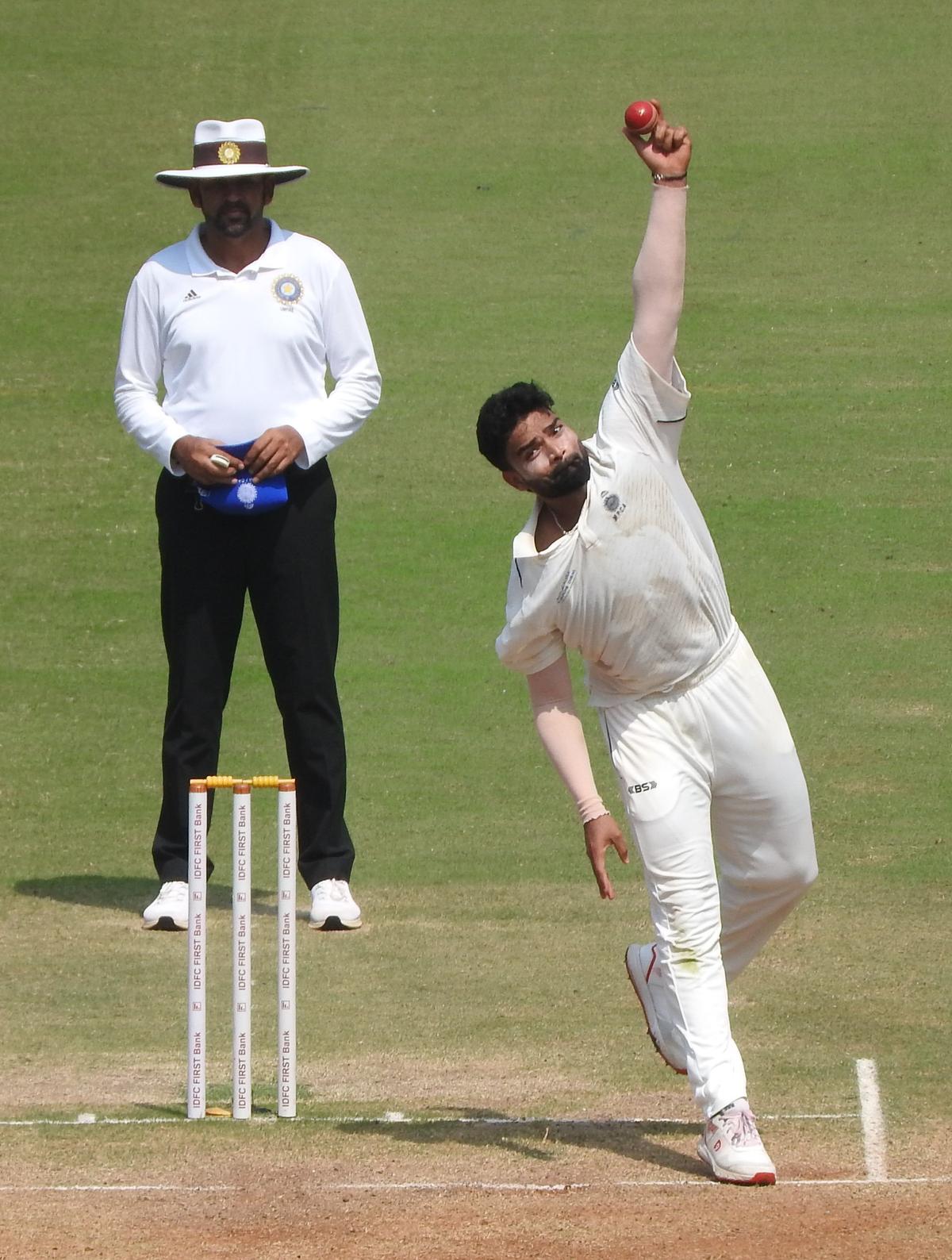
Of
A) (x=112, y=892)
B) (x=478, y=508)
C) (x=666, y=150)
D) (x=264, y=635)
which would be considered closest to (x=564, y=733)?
(x=666, y=150)

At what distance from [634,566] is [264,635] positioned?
2.44 meters

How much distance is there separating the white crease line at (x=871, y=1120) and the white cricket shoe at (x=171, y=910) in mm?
2465

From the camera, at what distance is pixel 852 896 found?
7.57 m

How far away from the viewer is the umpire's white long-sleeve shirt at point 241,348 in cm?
704

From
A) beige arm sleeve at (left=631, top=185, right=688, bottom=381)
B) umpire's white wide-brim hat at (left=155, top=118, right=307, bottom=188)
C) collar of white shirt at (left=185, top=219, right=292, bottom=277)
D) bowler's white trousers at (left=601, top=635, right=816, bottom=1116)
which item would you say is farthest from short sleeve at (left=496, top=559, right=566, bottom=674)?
umpire's white wide-brim hat at (left=155, top=118, right=307, bottom=188)

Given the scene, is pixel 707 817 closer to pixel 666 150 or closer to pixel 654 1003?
pixel 654 1003

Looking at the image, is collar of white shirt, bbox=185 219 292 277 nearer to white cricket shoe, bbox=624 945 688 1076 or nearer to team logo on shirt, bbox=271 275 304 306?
team logo on shirt, bbox=271 275 304 306

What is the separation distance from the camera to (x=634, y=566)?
5.10m

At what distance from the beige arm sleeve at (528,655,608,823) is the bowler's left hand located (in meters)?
1.83

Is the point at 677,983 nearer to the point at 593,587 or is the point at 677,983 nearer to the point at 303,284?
the point at 593,587

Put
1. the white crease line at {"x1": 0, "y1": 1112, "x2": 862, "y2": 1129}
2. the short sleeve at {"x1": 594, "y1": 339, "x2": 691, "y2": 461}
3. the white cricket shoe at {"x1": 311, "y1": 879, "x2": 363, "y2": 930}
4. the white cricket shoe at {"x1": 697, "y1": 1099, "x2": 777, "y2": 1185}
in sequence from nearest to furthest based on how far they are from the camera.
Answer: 1. the white cricket shoe at {"x1": 697, "y1": 1099, "x2": 777, "y2": 1185}
2. the short sleeve at {"x1": 594, "y1": 339, "x2": 691, "y2": 461}
3. the white crease line at {"x1": 0, "y1": 1112, "x2": 862, "y2": 1129}
4. the white cricket shoe at {"x1": 311, "y1": 879, "x2": 363, "y2": 930}

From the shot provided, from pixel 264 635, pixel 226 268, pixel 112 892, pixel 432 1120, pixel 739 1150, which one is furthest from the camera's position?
pixel 112 892

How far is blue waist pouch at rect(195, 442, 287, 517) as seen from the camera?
22.8 ft

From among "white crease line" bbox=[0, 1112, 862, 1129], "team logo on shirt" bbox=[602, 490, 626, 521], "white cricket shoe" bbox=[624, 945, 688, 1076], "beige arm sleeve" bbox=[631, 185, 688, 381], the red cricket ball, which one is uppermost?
the red cricket ball
